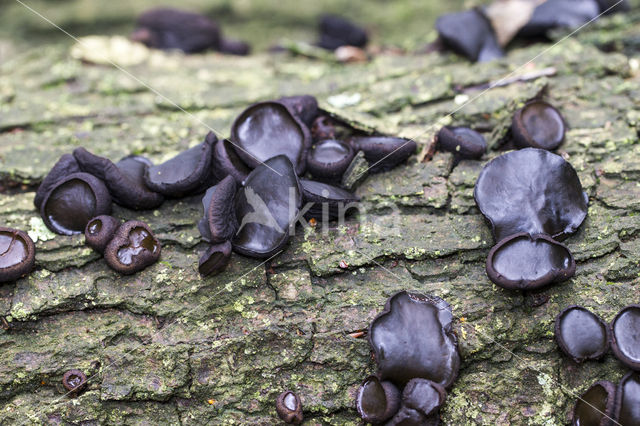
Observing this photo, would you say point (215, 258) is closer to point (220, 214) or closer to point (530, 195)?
point (220, 214)

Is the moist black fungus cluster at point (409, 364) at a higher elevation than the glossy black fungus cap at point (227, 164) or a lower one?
lower

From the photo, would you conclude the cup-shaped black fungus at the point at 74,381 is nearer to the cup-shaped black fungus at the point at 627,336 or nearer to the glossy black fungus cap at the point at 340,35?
the cup-shaped black fungus at the point at 627,336

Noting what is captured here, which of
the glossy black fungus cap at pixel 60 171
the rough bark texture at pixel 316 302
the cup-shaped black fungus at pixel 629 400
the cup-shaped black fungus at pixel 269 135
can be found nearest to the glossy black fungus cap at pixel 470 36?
the rough bark texture at pixel 316 302

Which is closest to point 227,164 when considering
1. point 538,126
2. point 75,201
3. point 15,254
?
point 75,201

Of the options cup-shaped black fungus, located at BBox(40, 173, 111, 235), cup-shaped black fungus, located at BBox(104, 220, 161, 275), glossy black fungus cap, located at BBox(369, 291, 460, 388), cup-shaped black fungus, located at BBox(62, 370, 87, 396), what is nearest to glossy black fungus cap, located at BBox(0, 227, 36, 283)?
cup-shaped black fungus, located at BBox(40, 173, 111, 235)

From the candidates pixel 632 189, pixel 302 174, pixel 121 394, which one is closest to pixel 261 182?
pixel 302 174

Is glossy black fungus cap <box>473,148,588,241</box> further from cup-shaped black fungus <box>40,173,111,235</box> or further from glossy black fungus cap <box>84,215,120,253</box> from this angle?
cup-shaped black fungus <box>40,173,111,235</box>

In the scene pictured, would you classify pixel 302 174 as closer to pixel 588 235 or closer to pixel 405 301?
pixel 405 301
